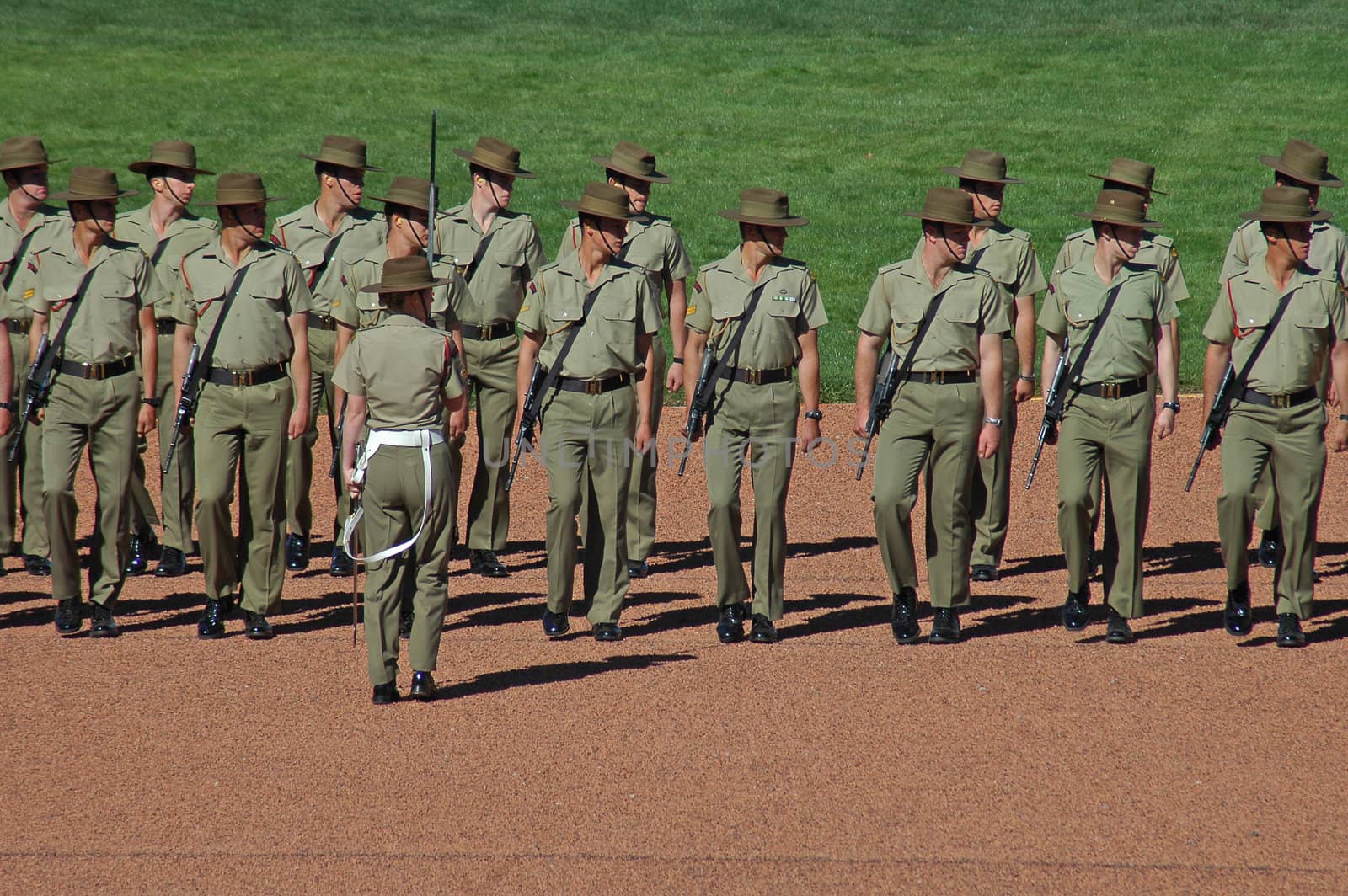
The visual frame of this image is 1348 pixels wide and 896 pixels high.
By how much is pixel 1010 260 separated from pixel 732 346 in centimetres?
229

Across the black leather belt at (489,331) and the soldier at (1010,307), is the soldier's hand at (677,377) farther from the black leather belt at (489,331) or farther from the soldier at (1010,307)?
the soldier at (1010,307)

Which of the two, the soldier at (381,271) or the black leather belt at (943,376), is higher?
the soldier at (381,271)

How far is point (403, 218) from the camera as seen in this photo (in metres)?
10.2

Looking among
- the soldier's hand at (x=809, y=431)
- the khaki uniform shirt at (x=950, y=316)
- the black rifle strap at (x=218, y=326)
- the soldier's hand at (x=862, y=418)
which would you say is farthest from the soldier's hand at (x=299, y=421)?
the khaki uniform shirt at (x=950, y=316)

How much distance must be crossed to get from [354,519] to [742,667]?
2.08 meters

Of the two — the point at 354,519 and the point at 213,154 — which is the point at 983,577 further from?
the point at 213,154

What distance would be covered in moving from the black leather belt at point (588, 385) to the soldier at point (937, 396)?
4.17 feet

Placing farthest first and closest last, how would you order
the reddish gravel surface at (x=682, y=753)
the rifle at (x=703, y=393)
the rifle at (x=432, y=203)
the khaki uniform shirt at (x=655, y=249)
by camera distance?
the khaki uniform shirt at (x=655, y=249), the rifle at (x=703, y=393), the rifle at (x=432, y=203), the reddish gravel surface at (x=682, y=753)

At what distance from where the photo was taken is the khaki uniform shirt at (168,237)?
1095 cm

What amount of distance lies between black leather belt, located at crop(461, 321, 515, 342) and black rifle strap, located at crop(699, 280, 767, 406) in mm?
1908

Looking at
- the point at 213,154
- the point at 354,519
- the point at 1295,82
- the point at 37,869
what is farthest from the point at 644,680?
the point at 1295,82

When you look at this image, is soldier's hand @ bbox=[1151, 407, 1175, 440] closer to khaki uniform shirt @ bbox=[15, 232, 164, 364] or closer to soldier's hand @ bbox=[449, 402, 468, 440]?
soldier's hand @ bbox=[449, 402, 468, 440]

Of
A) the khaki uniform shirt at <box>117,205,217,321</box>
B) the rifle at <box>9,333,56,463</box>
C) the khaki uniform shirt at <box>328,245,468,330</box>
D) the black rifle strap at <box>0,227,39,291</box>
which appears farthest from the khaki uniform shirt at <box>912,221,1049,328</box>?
the black rifle strap at <box>0,227,39,291</box>

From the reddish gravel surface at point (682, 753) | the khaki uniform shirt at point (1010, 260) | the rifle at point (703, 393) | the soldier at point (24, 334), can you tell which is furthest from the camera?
the khaki uniform shirt at point (1010, 260)
